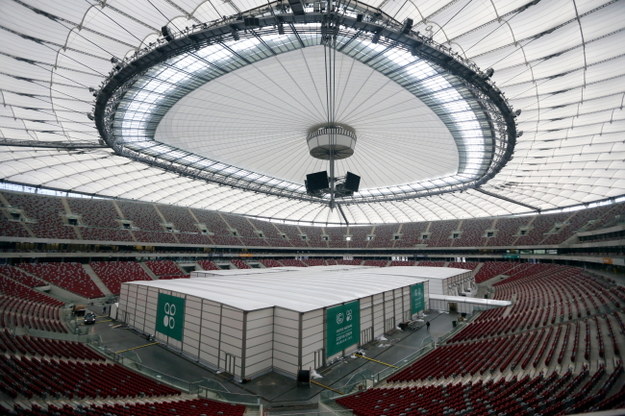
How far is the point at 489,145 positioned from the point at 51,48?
39424 mm

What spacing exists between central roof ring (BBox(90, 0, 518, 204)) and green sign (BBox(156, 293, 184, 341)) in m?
16.6

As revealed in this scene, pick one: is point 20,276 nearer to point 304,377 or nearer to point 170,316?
point 170,316

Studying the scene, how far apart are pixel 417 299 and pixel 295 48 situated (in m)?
27.3

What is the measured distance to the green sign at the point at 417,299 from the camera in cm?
3222

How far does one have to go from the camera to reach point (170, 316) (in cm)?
2395

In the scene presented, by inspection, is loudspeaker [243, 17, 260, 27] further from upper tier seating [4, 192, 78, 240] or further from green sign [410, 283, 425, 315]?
upper tier seating [4, 192, 78, 240]

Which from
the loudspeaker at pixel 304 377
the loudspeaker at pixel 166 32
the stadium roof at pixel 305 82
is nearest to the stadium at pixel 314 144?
the loudspeaker at pixel 304 377

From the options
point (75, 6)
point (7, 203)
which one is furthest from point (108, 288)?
point (75, 6)

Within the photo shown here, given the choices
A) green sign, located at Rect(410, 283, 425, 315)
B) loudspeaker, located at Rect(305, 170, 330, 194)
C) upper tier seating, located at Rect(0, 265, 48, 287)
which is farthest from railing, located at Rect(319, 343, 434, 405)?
upper tier seating, located at Rect(0, 265, 48, 287)

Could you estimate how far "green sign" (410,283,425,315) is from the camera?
1268 inches

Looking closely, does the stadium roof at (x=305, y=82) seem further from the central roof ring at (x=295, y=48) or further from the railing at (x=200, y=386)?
the railing at (x=200, y=386)

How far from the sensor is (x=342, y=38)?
70.4 ft

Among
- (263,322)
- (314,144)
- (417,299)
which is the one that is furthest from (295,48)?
(417,299)

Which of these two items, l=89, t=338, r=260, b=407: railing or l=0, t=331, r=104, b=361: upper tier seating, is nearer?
l=89, t=338, r=260, b=407: railing
